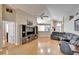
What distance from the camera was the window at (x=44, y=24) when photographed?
2050mm

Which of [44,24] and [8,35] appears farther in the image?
[44,24]

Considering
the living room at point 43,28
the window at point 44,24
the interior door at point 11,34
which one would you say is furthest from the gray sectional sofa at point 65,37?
the interior door at point 11,34

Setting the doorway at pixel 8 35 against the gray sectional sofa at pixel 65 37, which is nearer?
the doorway at pixel 8 35

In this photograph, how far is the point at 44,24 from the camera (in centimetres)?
203

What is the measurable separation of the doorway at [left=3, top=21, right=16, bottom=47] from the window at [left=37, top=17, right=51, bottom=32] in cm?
49

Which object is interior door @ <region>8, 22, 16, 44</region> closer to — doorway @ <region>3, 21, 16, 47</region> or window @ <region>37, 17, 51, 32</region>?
doorway @ <region>3, 21, 16, 47</region>

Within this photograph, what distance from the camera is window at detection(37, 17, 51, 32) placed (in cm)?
205

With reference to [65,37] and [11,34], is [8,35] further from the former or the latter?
[65,37]

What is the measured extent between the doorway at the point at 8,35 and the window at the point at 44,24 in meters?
0.49

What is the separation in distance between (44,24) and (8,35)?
0.65 m

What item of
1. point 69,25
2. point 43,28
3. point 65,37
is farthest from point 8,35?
point 69,25

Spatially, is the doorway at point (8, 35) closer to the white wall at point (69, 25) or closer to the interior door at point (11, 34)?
the interior door at point (11, 34)
